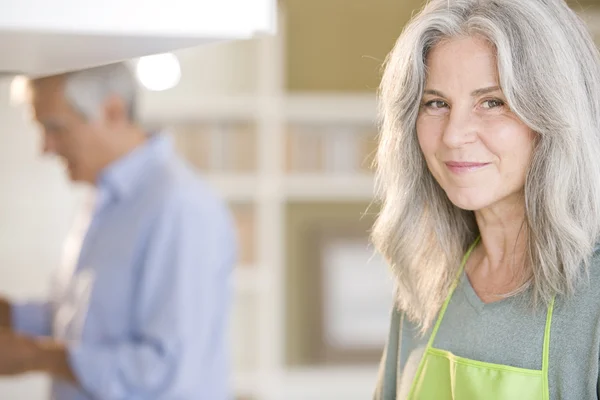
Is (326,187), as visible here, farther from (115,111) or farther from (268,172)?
(115,111)

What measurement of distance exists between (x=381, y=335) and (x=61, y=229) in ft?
5.40

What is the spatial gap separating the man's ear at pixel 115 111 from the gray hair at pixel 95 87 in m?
0.01

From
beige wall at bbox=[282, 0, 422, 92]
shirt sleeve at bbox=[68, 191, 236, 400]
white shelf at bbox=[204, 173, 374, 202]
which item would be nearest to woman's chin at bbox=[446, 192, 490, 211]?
shirt sleeve at bbox=[68, 191, 236, 400]

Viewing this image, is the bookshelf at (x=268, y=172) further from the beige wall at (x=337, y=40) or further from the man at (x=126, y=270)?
the man at (x=126, y=270)

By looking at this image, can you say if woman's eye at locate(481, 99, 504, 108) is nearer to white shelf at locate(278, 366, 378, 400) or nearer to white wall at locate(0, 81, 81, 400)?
white wall at locate(0, 81, 81, 400)

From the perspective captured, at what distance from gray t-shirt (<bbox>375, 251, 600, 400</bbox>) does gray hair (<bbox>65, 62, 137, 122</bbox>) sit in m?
1.39

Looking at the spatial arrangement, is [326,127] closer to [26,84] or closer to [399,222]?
[26,84]

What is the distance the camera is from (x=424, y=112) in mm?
1423

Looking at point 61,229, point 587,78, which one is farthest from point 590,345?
point 61,229

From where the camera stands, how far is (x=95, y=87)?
2.67 meters

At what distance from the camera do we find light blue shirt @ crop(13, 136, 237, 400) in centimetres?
236

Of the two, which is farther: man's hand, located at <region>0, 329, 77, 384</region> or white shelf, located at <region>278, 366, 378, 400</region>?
white shelf, located at <region>278, 366, 378, 400</region>

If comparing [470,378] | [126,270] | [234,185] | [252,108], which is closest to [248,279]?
[234,185]

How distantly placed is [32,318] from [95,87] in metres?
0.73
